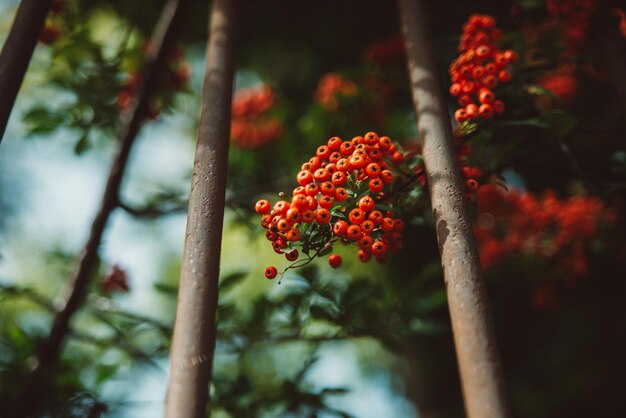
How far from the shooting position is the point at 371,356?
6449 mm

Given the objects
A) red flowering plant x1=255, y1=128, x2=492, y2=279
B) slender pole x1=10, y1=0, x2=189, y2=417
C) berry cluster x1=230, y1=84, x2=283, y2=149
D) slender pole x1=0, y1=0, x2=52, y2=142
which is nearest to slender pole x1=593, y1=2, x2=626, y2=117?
red flowering plant x1=255, y1=128, x2=492, y2=279

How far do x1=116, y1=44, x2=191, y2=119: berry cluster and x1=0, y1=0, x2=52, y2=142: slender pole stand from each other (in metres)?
1.13

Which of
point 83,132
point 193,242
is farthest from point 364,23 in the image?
point 193,242

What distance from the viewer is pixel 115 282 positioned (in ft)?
8.82

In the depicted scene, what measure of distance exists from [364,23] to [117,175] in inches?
95.2

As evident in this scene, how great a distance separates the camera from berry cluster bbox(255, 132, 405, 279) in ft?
4.01

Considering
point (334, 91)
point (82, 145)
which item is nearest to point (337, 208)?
point (82, 145)

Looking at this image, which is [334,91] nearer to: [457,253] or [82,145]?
[82,145]

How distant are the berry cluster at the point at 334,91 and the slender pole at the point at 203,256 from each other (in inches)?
63.9

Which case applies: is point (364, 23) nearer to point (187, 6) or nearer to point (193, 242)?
point (187, 6)

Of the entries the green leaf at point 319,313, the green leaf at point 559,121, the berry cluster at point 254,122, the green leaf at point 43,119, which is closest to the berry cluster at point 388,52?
the berry cluster at point 254,122

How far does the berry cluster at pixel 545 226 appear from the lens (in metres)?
2.87

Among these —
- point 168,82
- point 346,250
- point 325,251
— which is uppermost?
point 168,82

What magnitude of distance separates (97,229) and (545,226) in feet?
8.05
